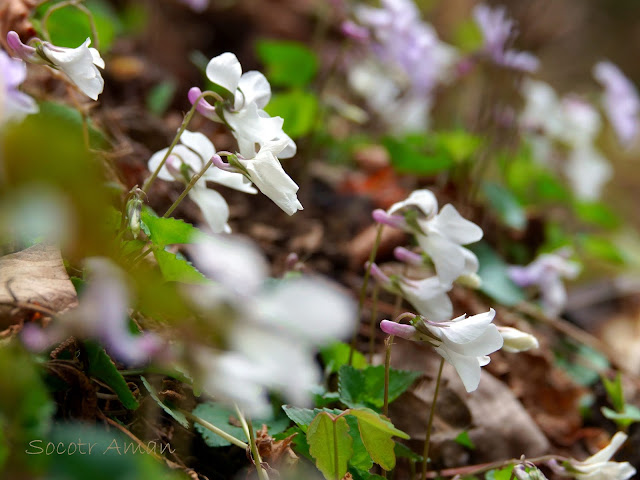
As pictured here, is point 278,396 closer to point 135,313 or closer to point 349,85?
point 135,313

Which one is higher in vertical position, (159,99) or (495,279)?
(495,279)

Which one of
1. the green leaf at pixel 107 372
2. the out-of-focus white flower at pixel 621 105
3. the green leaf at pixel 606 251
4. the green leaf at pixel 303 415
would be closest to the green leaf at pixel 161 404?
the green leaf at pixel 107 372

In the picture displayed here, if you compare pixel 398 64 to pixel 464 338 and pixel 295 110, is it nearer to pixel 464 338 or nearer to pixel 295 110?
pixel 295 110

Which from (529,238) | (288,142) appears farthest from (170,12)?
(288,142)

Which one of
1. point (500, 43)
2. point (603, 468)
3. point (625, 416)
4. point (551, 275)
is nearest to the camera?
point (603, 468)

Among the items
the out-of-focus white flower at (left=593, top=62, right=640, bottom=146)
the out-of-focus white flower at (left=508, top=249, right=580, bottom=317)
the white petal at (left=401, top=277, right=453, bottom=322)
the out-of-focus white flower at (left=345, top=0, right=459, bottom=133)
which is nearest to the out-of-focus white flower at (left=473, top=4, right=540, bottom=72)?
the out-of-focus white flower at (left=345, top=0, right=459, bottom=133)

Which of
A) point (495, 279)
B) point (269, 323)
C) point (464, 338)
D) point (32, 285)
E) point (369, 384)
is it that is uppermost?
point (269, 323)

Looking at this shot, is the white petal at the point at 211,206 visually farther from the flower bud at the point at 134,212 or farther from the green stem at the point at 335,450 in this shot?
the green stem at the point at 335,450

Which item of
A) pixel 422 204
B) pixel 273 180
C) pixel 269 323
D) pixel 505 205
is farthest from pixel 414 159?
pixel 269 323
